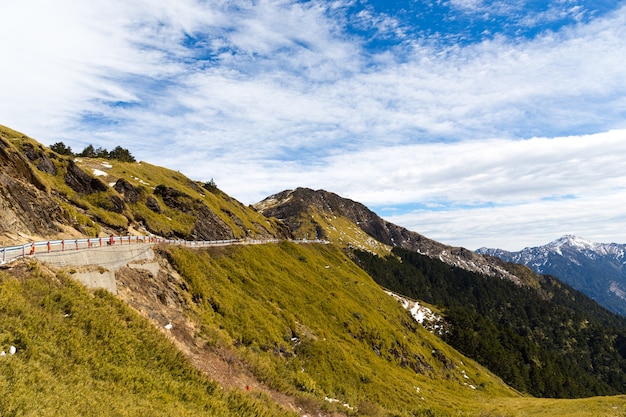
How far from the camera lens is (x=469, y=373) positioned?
90.3 metres

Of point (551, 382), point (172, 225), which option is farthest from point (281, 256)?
point (551, 382)

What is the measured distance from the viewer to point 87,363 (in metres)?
17.4

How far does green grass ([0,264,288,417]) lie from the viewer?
13.6 meters

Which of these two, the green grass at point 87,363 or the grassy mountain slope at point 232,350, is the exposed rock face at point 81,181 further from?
the green grass at point 87,363

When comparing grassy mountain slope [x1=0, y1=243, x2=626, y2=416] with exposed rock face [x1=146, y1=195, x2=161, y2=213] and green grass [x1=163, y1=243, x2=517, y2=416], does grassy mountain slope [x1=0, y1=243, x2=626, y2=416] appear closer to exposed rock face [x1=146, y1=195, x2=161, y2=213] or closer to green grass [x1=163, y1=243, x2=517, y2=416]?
green grass [x1=163, y1=243, x2=517, y2=416]

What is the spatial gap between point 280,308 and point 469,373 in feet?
208

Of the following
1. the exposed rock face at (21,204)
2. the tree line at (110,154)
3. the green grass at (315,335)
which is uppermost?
the tree line at (110,154)

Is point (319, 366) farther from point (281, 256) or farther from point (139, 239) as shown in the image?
point (281, 256)

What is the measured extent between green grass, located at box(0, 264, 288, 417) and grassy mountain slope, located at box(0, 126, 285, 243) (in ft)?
47.6

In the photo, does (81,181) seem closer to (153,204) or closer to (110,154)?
(153,204)

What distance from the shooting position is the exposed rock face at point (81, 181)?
63719 mm

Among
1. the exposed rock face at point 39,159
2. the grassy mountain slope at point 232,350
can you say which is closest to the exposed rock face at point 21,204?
the grassy mountain slope at point 232,350

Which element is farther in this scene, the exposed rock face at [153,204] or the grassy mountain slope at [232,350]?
the exposed rock face at [153,204]

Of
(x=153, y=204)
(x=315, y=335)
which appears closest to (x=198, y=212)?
(x=153, y=204)
